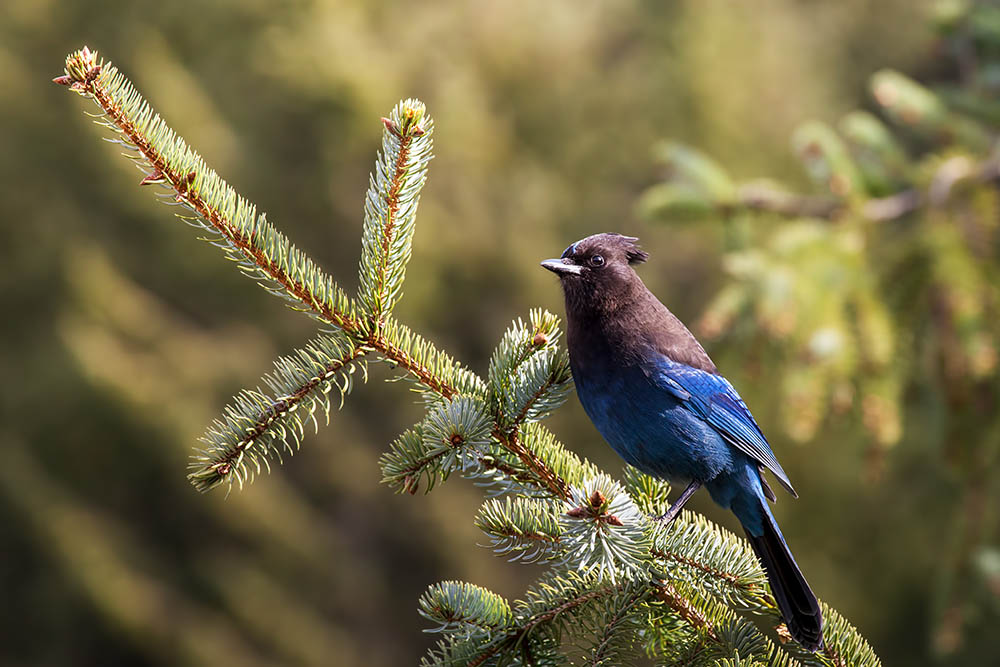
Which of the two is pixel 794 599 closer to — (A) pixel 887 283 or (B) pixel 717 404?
(B) pixel 717 404

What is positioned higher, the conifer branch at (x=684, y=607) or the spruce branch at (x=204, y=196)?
the spruce branch at (x=204, y=196)

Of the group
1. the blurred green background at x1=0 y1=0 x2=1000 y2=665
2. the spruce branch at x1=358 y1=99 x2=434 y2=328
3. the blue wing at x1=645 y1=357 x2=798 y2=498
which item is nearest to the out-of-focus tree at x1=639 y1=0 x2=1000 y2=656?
the blue wing at x1=645 y1=357 x2=798 y2=498

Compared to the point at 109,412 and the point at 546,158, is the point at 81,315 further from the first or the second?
the point at 546,158

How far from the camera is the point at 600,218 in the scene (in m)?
11.1

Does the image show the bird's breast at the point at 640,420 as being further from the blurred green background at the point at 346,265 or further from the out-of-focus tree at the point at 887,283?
the blurred green background at the point at 346,265

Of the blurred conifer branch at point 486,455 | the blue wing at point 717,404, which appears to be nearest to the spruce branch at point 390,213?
the blurred conifer branch at point 486,455

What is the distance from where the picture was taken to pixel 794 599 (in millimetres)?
1886

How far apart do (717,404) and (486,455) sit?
856 mm

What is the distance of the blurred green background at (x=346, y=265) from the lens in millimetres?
10562

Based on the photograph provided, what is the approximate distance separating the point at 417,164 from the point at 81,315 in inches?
477

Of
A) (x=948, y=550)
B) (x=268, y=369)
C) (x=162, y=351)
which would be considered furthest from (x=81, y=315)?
(x=948, y=550)

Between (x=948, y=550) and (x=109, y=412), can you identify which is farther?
(x=109, y=412)

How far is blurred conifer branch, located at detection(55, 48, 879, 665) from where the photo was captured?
1.57 meters

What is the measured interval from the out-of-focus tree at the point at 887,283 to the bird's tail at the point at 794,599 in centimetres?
76
